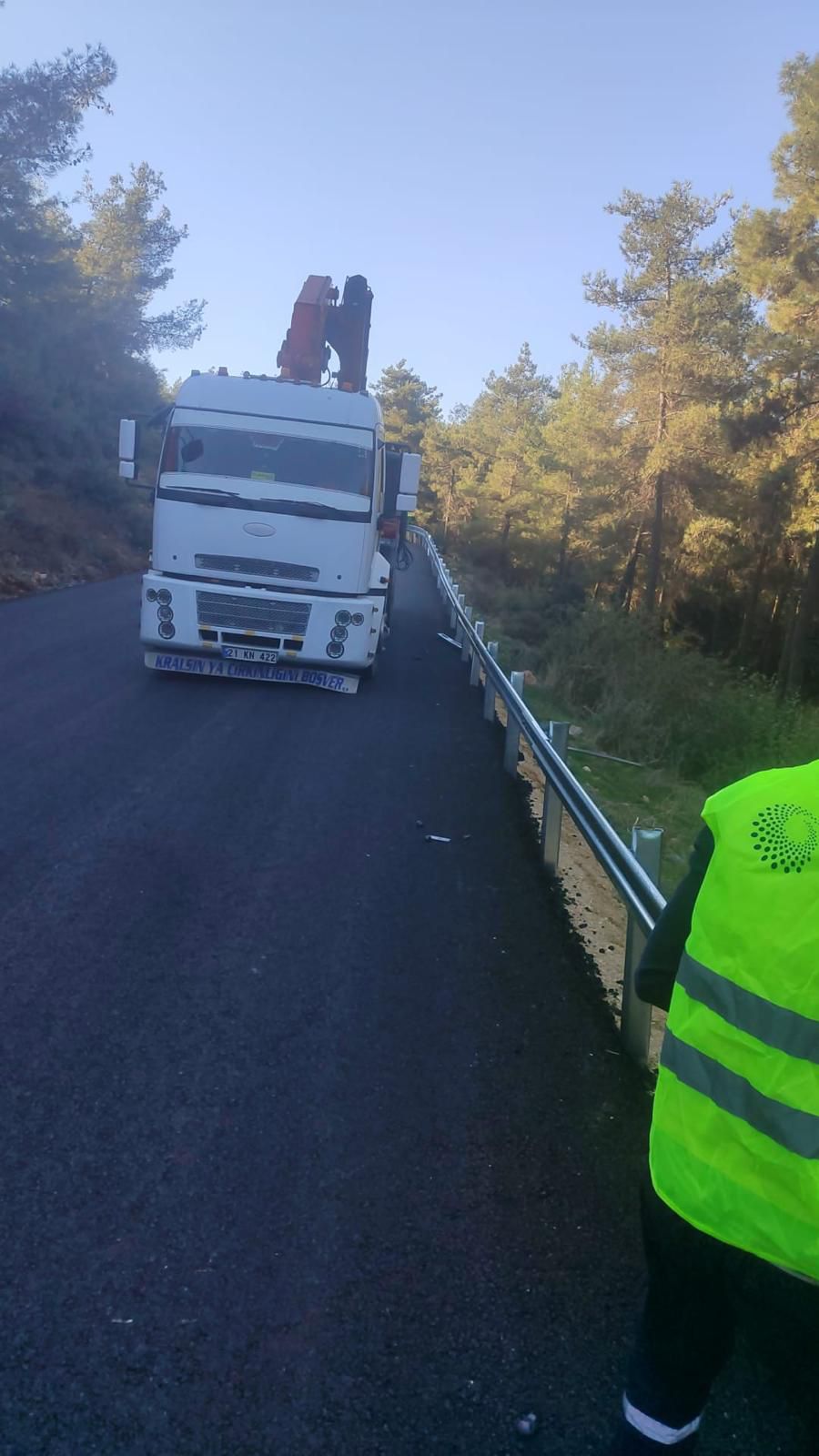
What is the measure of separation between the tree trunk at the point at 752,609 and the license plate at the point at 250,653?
83.0ft

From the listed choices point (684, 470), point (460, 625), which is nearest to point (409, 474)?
point (460, 625)

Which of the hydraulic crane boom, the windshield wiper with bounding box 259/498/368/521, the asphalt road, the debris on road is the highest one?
the hydraulic crane boom

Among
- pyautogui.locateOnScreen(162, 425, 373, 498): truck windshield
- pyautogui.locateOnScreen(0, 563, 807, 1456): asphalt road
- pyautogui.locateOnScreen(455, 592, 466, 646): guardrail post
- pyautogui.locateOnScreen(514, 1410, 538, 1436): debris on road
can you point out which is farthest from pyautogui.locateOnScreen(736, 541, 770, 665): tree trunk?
pyautogui.locateOnScreen(514, 1410, 538, 1436): debris on road

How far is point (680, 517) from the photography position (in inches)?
1383

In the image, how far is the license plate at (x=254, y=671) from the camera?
478 inches

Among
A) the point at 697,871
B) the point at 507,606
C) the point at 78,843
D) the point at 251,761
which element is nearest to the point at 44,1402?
the point at 697,871

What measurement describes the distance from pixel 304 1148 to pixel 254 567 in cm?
892

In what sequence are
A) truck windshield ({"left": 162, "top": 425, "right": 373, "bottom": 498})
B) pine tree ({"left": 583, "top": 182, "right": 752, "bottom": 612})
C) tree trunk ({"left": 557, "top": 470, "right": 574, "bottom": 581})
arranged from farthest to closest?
1. tree trunk ({"left": 557, "top": 470, "right": 574, "bottom": 581})
2. pine tree ({"left": 583, "top": 182, "right": 752, "bottom": 612})
3. truck windshield ({"left": 162, "top": 425, "right": 373, "bottom": 498})

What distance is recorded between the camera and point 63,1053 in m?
4.11

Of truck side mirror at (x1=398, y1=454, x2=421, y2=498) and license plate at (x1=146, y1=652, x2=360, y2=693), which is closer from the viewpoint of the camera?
license plate at (x1=146, y1=652, x2=360, y2=693)

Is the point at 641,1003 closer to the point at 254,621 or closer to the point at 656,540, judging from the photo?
the point at 254,621

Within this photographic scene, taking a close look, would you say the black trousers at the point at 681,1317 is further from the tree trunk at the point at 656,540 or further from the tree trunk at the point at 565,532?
the tree trunk at the point at 565,532

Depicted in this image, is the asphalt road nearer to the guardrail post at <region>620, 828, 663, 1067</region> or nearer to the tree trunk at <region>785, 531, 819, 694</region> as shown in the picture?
the guardrail post at <region>620, 828, 663, 1067</region>

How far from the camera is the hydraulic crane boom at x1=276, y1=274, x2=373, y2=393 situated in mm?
17641
